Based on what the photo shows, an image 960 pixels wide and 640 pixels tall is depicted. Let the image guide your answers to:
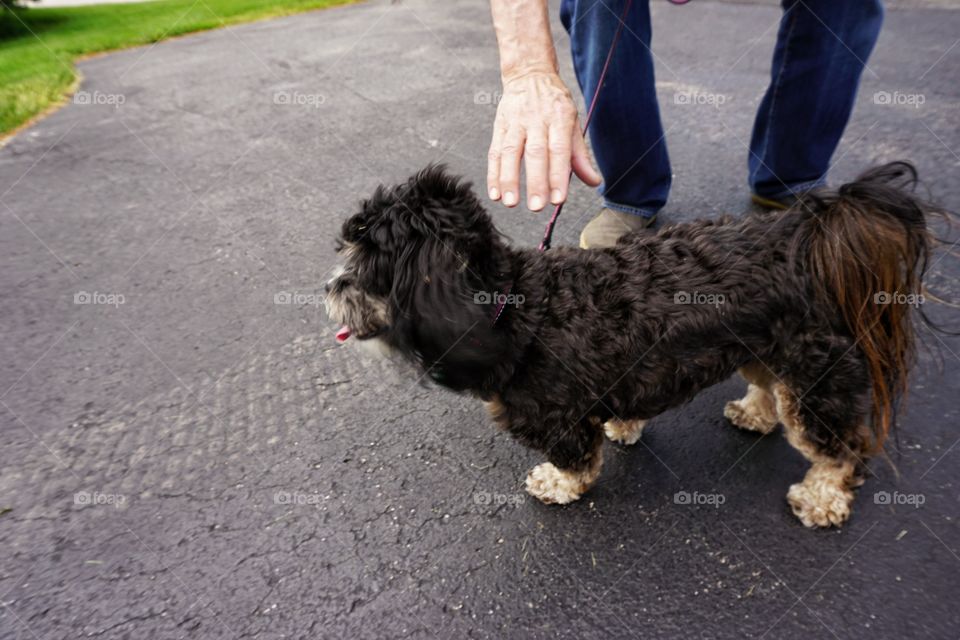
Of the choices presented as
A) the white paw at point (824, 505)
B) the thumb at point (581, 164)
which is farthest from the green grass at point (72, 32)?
the white paw at point (824, 505)

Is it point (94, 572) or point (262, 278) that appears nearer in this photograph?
point (94, 572)

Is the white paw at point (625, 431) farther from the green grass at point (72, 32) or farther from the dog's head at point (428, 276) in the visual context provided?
the green grass at point (72, 32)

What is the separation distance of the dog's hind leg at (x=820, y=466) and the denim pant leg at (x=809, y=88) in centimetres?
186

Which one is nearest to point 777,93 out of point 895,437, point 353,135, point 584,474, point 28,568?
point 895,437

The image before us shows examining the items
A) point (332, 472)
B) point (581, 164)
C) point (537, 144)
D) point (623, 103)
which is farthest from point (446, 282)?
point (623, 103)

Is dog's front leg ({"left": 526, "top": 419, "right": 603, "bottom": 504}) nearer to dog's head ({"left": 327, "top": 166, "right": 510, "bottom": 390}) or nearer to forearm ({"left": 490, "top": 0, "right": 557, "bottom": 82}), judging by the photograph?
dog's head ({"left": 327, "top": 166, "right": 510, "bottom": 390})

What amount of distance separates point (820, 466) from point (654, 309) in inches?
40.7

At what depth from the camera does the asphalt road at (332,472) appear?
2.23 m

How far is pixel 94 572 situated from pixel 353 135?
4.43 metres

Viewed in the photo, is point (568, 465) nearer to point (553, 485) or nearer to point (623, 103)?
point (553, 485)

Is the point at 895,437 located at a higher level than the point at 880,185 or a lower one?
lower

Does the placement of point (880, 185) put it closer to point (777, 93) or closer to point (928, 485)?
point (928, 485)

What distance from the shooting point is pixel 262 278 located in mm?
4039

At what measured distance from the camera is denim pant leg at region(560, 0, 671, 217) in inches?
125
